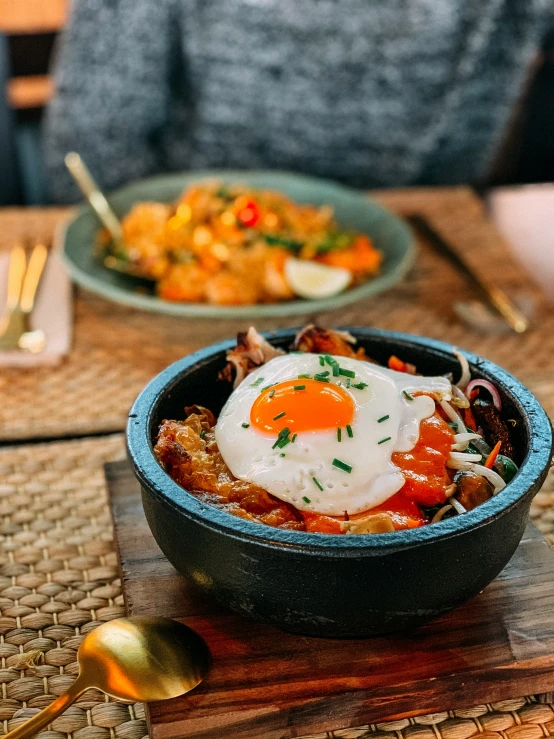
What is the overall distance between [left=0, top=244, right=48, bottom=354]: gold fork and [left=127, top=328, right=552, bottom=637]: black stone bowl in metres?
1.01

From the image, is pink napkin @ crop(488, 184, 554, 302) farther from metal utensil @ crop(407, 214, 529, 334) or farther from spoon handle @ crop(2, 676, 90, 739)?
spoon handle @ crop(2, 676, 90, 739)

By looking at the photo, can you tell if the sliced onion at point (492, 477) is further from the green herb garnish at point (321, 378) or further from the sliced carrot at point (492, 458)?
the green herb garnish at point (321, 378)

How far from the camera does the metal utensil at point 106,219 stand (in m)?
2.29

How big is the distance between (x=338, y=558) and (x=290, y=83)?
2983mm

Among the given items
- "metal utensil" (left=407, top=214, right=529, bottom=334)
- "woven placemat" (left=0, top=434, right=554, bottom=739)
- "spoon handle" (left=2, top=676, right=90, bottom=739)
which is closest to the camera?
"spoon handle" (left=2, top=676, right=90, bottom=739)

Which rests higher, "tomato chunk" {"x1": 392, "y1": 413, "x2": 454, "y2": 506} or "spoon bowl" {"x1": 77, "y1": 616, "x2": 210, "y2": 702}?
"tomato chunk" {"x1": 392, "y1": 413, "x2": 454, "y2": 506}

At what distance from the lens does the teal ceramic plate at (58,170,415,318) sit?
6.61 feet

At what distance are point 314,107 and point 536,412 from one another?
272cm

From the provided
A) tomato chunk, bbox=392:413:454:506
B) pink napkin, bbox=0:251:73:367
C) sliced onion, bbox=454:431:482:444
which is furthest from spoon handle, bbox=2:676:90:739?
pink napkin, bbox=0:251:73:367

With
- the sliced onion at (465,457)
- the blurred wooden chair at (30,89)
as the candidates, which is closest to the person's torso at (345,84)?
the blurred wooden chair at (30,89)

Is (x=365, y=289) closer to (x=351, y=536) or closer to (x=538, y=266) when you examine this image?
(x=538, y=266)

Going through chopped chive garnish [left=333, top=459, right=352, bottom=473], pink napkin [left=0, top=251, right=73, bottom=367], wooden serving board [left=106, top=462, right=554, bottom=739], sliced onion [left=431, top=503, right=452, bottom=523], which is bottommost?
pink napkin [left=0, top=251, right=73, bottom=367]

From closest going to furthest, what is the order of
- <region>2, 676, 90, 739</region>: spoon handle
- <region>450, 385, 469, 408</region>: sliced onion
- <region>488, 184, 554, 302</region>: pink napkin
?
1. <region>2, 676, 90, 739</region>: spoon handle
2. <region>450, 385, 469, 408</region>: sliced onion
3. <region>488, 184, 554, 302</region>: pink napkin

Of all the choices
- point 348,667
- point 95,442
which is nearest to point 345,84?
point 95,442
